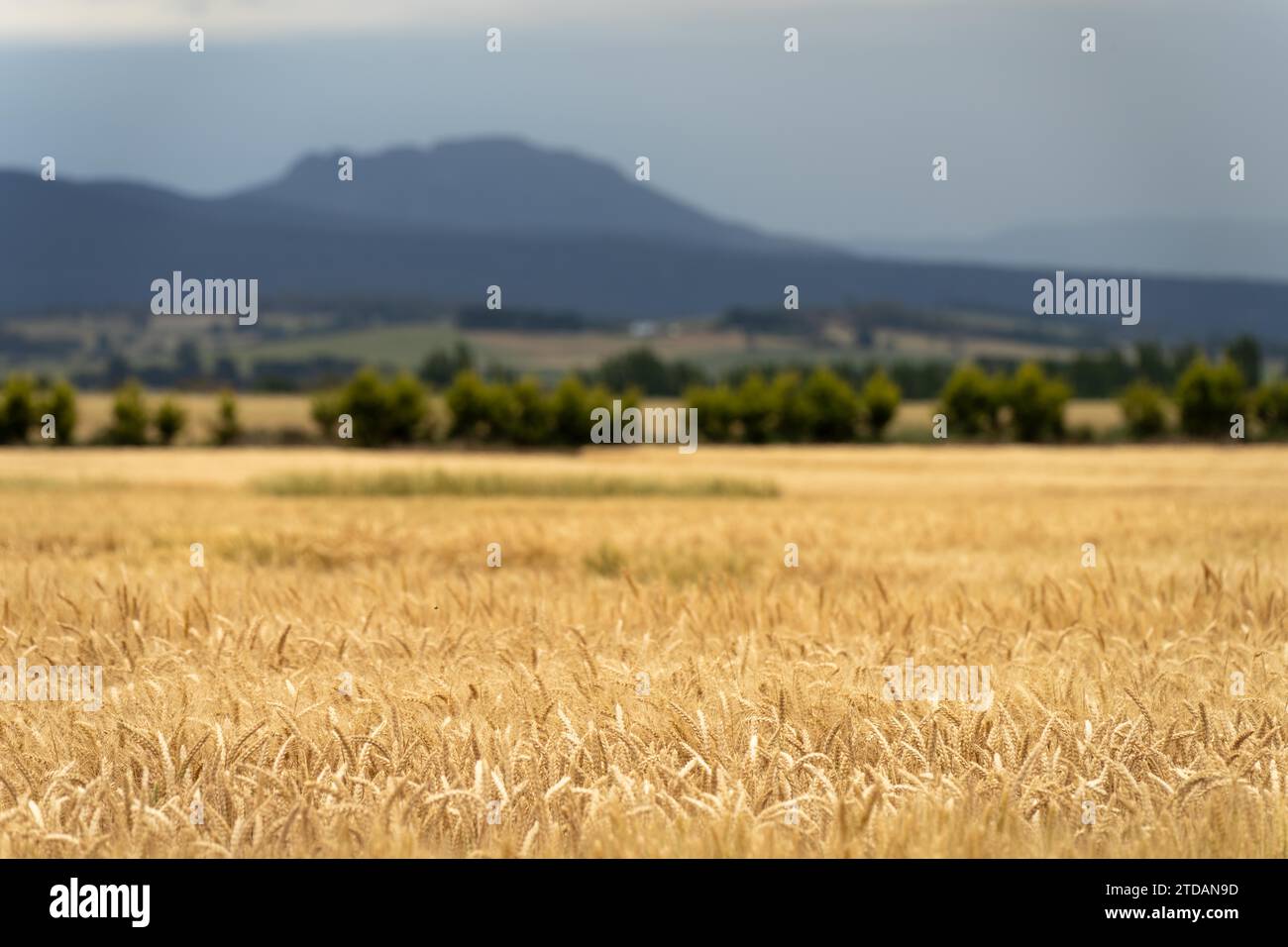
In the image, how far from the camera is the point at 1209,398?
275ft

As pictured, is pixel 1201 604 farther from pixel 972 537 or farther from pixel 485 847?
pixel 972 537

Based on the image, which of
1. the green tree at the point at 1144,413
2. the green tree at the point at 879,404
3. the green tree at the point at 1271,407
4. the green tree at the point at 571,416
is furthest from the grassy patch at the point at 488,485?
the green tree at the point at 1271,407

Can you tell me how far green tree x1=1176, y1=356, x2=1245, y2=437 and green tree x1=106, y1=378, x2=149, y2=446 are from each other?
191ft

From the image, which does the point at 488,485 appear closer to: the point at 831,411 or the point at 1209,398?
the point at 831,411

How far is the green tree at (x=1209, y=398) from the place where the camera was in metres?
83.6

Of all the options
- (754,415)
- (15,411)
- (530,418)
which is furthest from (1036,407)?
(15,411)

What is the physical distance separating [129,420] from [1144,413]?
186 ft

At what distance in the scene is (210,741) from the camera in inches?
211

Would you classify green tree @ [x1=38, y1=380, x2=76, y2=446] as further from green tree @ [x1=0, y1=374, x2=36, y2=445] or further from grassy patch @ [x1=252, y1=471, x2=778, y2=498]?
grassy patch @ [x1=252, y1=471, x2=778, y2=498]

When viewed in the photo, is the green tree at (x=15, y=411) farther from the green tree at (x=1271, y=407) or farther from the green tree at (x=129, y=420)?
the green tree at (x=1271, y=407)

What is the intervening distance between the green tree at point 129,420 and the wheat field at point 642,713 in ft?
226

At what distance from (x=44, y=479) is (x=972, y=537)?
28.6 metres

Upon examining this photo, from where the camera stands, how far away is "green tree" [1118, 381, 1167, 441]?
278ft

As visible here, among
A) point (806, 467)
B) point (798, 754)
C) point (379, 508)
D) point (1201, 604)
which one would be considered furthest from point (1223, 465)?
point (798, 754)
